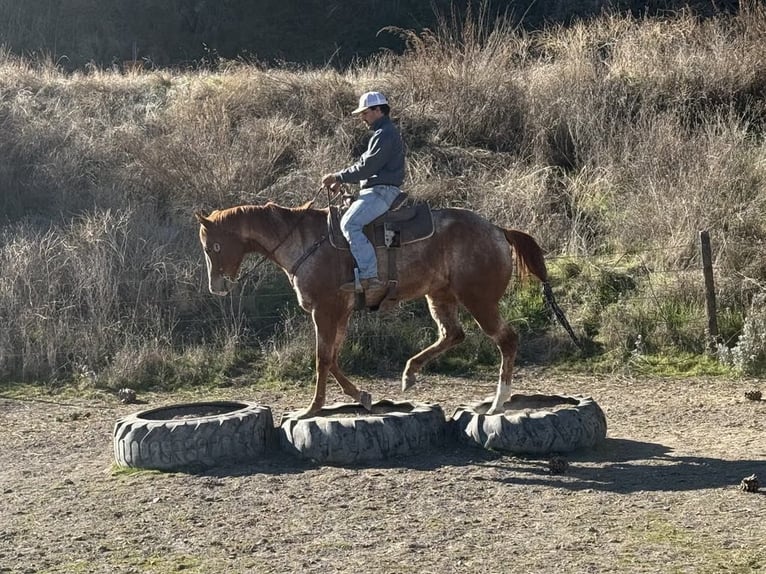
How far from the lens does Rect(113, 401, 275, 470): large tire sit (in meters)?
8.02

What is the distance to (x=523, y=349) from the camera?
42.4ft

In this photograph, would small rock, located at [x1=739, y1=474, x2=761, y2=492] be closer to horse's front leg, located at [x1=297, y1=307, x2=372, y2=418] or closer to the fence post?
horse's front leg, located at [x1=297, y1=307, x2=372, y2=418]

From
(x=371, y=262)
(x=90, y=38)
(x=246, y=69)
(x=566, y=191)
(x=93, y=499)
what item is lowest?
(x=93, y=499)

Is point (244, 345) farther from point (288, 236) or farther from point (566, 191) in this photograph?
point (566, 191)

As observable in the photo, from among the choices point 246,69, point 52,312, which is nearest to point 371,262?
point 52,312

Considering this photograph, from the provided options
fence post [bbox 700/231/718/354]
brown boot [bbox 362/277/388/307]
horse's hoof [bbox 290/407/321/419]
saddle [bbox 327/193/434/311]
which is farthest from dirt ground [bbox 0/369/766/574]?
fence post [bbox 700/231/718/354]

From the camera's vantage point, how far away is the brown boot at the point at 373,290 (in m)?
8.57

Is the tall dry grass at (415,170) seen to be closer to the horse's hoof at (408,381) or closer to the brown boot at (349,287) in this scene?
the horse's hoof at (408,381)

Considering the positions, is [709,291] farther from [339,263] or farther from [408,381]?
[339,263]

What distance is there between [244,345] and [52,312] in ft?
7.56

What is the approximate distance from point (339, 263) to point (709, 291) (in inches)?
213

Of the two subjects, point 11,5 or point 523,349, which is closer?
point 523,349

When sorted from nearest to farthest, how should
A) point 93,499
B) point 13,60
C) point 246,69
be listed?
point 93,499, point 246,69, point 13,60

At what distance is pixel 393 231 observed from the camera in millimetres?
8562
